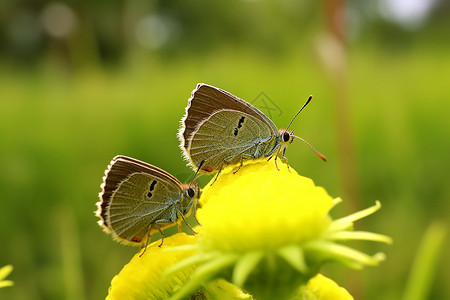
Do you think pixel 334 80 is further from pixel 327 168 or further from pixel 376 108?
pixel 376 108

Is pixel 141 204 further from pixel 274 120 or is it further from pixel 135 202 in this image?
pixel 274 120

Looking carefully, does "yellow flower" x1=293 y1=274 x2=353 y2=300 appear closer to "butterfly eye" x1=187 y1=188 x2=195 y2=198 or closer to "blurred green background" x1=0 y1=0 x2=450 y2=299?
"butterfly eye" x1=187 y1=188 x2=195 y2=198

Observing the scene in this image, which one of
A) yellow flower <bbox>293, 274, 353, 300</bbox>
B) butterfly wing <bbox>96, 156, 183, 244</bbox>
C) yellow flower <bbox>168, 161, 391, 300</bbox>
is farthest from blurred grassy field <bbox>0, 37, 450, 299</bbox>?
yellow flower <bbox>168, 161, 391, 300</bbox>

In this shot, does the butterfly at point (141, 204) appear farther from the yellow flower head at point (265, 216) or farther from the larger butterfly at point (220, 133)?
the yellow flower head at point (265, 216)

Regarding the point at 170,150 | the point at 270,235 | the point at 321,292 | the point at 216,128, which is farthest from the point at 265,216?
the point at 170,150

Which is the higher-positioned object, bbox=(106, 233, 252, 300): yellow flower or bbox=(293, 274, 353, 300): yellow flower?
bbox=(293, 274, 353, 300): yellow flower

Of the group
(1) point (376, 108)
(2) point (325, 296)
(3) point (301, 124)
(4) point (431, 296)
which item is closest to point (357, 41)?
(1) point (376, 108)
